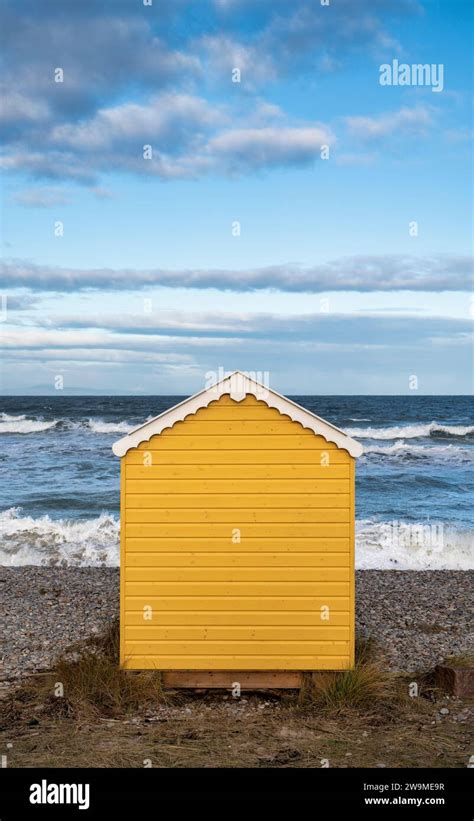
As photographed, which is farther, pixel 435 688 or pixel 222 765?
pixel 435 688

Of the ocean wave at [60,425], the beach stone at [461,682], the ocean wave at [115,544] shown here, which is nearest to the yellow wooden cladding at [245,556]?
the beach stone at [461,682]

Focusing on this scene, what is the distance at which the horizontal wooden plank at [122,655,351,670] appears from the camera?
28.2 ft

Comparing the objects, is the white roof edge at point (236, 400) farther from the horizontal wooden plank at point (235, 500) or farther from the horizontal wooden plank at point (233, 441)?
the horizontal wooden plank at point (235, 500)

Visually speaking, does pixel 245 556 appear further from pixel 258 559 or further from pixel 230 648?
pixel 230 648

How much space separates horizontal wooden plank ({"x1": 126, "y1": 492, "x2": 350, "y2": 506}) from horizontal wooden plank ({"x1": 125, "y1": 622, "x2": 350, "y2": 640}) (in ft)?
4.10

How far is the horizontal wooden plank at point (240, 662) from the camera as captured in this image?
8586mm

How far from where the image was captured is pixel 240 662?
8617 mm

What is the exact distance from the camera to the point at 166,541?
28.5ft

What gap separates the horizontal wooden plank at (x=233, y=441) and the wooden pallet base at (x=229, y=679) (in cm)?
234

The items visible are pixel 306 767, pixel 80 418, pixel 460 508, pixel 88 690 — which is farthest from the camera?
pixel 80 418

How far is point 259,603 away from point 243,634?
0.36 meters
